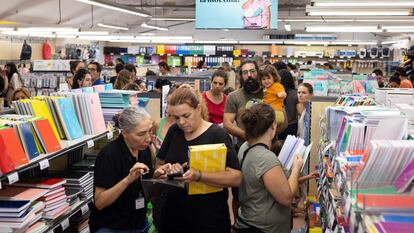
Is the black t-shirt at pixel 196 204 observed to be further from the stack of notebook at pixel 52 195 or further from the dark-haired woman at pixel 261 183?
the stack of notebook at pixel 52 195

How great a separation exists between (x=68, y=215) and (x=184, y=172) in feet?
4.54

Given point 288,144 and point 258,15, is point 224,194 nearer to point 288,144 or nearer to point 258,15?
point 288,144

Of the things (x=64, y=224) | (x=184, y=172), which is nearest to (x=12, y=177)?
(x=64, y=224)

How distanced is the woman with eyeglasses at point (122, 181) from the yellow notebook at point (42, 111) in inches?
41.7

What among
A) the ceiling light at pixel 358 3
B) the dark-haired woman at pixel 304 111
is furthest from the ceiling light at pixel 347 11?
the dark-haired woman at pixel 304 111

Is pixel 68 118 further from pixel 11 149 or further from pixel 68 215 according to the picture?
pixel 11 149

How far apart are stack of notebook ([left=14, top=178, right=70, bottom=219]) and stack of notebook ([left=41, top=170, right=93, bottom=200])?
238mm

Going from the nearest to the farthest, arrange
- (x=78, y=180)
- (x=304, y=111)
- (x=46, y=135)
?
1. (x=46, y=135)
2. (x=78, y=180)
3. (x=304, y=111)

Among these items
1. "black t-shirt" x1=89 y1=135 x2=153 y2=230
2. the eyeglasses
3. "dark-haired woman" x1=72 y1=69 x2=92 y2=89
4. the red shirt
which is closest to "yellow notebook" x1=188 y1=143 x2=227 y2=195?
"black t-shirt" x1=89 y1=135 x2=153 y2=230

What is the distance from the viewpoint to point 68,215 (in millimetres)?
3766

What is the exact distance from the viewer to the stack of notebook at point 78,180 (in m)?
4.06

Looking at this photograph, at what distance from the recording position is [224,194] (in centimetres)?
298

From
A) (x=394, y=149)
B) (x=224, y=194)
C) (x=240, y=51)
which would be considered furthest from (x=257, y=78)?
(x=240, y=51)

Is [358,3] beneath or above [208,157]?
above
